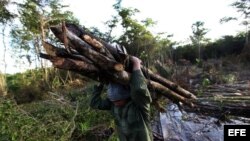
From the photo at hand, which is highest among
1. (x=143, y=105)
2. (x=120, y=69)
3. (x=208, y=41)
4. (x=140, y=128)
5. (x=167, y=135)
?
(x=208, y=41)

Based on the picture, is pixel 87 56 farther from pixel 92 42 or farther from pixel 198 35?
pixel 198 35

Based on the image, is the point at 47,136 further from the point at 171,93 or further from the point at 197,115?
the point at 197,115

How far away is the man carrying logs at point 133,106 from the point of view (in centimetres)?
305

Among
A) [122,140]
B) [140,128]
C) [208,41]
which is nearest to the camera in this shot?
[140,128]

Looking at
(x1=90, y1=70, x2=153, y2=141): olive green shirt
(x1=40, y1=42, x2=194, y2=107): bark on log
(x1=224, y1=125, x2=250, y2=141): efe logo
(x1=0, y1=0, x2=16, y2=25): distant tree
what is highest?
(x1=0, y1=0, x2=16, y2=25): distant tree

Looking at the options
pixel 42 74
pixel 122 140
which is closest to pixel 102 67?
pixel 122 140

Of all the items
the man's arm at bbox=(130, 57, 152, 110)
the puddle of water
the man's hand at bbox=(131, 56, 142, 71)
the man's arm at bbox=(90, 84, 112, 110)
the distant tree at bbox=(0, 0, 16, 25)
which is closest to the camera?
the man's arm at bbox=(130, 57, 152, 110)

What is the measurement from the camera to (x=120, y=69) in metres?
3.37

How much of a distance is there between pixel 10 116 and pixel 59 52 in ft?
9.41

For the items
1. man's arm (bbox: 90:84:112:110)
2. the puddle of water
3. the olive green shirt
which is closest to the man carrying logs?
the olive green shirt

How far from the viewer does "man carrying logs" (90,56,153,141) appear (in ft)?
10.00

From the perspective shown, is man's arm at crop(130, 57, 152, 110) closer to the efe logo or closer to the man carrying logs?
the man carrying logs

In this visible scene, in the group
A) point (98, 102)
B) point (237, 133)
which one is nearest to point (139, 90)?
point (98, 102)

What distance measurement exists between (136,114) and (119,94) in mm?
274
